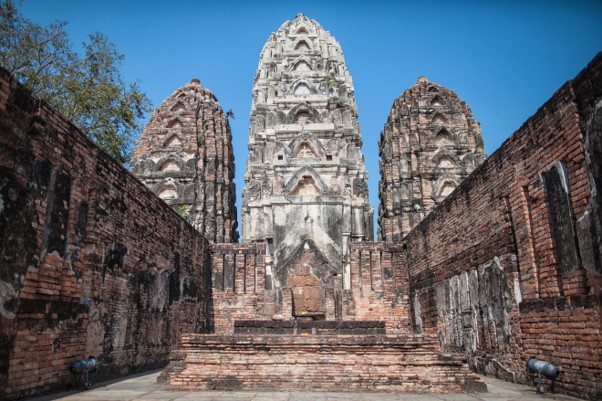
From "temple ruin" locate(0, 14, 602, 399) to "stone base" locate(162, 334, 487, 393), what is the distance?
1.0 inches

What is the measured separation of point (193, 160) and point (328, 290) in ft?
48.5

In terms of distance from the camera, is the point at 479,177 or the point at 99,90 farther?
the point at 99,90

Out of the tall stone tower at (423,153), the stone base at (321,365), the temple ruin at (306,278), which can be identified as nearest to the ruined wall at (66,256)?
the temple ruin at (306,278)

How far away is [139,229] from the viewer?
39.3 feet

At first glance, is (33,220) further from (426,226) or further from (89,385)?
(426,226)

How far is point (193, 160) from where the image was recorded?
30.3 meters

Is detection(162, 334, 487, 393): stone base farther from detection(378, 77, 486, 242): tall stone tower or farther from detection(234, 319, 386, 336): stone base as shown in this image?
detection(378, 77, 486, 242): tall stone tower

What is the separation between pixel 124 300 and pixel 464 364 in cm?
690

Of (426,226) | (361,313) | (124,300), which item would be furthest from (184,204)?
(124,300)

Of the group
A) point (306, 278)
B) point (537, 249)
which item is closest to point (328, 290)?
point (306, 278)

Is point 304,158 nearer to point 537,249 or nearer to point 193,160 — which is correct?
point 193,160

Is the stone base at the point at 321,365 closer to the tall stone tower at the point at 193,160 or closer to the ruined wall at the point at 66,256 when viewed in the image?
the ruined wall at the point at 66,256

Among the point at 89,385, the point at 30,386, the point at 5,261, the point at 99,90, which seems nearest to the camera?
the point at 5,261

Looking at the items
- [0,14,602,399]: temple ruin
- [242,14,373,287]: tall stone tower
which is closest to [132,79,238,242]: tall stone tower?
[242,14,373,287]: tall stone tower
